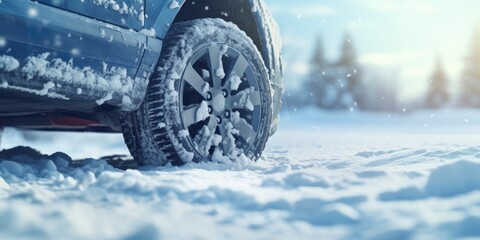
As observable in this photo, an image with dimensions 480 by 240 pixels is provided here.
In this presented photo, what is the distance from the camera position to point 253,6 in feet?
11.7

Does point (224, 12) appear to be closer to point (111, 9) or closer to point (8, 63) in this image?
point (111, 9)

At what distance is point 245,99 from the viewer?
332 cm

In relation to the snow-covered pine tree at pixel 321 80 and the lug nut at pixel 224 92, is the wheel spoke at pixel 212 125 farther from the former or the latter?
the snow-covered pine tree at pixel 321 80

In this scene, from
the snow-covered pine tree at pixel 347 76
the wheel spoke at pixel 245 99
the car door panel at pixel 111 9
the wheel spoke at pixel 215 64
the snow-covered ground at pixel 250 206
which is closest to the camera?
the snow-covered ground at pixel 250 206

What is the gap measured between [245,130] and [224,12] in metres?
0.84

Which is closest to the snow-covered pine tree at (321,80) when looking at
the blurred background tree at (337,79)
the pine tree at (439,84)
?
the blurred background tree at (337,79)

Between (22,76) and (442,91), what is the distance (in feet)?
148

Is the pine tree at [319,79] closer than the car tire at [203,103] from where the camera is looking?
No

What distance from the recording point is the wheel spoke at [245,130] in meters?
3.28

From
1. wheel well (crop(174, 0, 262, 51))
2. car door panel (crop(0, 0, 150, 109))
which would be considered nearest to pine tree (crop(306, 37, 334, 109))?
wheel well (crop(174, 0, 262, 51))

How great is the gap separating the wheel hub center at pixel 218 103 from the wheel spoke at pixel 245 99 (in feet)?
0.34

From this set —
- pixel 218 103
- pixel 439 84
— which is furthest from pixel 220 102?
pixel 439 84

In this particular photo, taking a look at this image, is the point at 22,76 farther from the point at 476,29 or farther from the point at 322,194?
the point at 476,29

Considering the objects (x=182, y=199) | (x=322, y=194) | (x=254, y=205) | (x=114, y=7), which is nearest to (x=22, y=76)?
(x=114, y=7)
